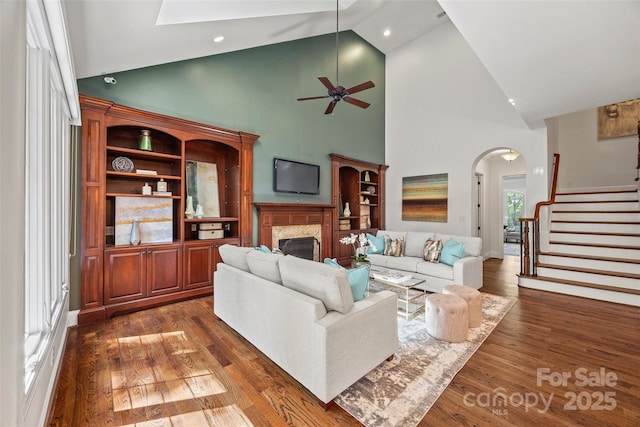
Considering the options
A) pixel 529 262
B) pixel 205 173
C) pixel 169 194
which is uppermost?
pixel 205 173

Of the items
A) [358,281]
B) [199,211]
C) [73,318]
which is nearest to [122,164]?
[199,211]

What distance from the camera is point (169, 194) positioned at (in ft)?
12.9

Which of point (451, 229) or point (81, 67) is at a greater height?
point (81, 67)

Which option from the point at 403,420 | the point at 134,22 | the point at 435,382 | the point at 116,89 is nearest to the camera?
the point at 403,420

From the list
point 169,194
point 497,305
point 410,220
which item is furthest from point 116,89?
point 410,220

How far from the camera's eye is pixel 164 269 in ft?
12.2

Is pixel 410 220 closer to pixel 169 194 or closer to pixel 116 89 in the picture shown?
pixel 169 194

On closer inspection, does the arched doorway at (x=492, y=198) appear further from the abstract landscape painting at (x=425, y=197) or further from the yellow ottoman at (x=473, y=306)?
the yellow ottoman at (x=473, y=306)

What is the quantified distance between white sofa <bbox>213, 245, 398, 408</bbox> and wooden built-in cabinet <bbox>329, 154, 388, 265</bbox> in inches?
147

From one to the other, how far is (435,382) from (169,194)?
3885 millimetres

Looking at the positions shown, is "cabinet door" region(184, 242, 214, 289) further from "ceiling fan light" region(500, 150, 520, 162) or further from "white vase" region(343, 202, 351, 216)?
"ceiling fan light" region(500, 150, 520, 162)

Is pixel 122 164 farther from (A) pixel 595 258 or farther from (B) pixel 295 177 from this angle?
(A) pixel 595 258

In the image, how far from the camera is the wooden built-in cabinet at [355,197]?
6203 mm

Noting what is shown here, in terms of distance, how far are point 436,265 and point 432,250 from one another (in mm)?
343
